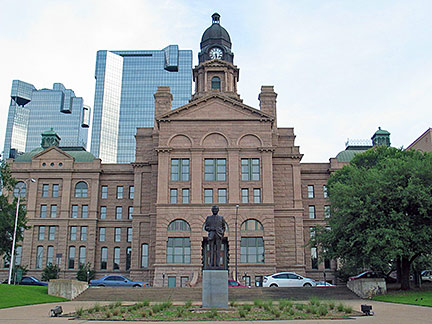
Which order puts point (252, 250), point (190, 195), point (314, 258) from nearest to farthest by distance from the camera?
1. point (252, 250)
2. point (190, 195)
3. point (314, 258)

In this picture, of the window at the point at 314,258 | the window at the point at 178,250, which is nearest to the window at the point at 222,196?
the window at the point at 178,250

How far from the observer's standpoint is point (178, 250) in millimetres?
57375

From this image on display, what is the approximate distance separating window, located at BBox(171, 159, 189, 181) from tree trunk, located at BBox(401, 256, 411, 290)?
2823 centimetres

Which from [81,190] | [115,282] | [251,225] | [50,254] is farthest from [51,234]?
[251,225]

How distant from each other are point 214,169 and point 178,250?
431 inches

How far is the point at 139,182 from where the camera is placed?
221 ft

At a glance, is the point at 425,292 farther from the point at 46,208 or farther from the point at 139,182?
the point at 46,208

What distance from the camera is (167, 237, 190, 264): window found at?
57094 millimetres

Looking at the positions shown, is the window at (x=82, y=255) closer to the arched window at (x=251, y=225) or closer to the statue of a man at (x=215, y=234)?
the arched window at (x=251, y=225)

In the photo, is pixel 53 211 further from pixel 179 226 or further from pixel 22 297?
pixel 22 297

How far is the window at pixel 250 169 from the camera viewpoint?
197 feet

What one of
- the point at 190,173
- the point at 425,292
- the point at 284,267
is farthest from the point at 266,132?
the point at 425,292

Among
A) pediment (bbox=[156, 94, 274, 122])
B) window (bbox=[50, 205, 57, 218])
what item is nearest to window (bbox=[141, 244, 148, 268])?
window (bbox=[50, 205, 57, 218])

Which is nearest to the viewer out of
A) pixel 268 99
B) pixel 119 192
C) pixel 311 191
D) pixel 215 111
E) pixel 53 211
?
pixel 215 111
